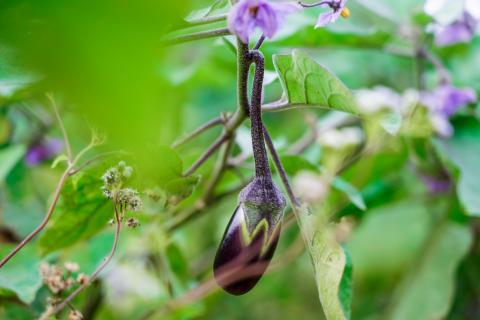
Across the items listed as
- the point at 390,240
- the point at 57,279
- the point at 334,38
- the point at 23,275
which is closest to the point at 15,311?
the point at 23,275

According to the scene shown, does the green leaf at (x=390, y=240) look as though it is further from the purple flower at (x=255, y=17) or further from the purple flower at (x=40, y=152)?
the purple flower at (x=255, y=17)

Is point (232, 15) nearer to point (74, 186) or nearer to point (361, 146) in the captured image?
point (74, 186)

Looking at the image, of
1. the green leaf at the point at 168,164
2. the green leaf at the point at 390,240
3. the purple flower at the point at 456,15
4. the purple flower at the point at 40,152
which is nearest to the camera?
the green leaf at the point at 168,164

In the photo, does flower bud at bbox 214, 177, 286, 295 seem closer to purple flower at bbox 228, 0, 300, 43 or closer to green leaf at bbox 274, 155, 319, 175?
purple flower at bbox 228, 0, 300, 43

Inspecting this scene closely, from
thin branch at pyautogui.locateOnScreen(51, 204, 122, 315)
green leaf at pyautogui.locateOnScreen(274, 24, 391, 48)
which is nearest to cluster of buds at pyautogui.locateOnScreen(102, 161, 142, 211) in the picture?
thin branch at pyautogui.locateOnScreen(51, 204, 122, 315)

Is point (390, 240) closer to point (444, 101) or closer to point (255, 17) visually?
point (444, 101)

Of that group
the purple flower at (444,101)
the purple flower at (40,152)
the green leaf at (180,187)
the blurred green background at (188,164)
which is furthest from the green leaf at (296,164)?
the purple flower at (40,152)
